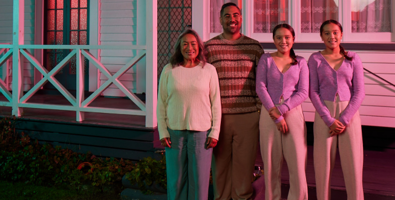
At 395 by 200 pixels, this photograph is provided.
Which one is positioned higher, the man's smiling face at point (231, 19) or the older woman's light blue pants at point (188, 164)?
the man's smiling face at point (231, 19)

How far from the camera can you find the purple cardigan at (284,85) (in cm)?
316

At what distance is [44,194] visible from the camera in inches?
188

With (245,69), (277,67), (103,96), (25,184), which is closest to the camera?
(277,67)

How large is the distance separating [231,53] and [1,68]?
786cm

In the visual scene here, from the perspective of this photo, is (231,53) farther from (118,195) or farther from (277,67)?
(118,195)

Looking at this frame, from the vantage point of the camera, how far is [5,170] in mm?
5348

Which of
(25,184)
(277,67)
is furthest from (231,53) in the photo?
(25,184)

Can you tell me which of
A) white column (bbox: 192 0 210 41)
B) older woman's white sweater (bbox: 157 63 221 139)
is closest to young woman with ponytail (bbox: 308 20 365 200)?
older woman's white sweater (bbox: 157 63 221 139)

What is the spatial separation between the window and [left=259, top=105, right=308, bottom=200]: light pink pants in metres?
3.01

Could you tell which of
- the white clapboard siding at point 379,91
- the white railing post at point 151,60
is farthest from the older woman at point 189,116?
the white clapboard siding at point 379,91

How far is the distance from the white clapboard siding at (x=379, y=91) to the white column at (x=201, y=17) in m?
2.22

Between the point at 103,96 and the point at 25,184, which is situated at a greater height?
the point at 103,96

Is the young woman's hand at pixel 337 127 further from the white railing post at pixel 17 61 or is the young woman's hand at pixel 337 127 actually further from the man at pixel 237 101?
the white railing post at pixel 17 61

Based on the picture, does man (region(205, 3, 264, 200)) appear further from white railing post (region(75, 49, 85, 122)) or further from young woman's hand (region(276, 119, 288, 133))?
white railing post (region(75, 49, 85, 122))
